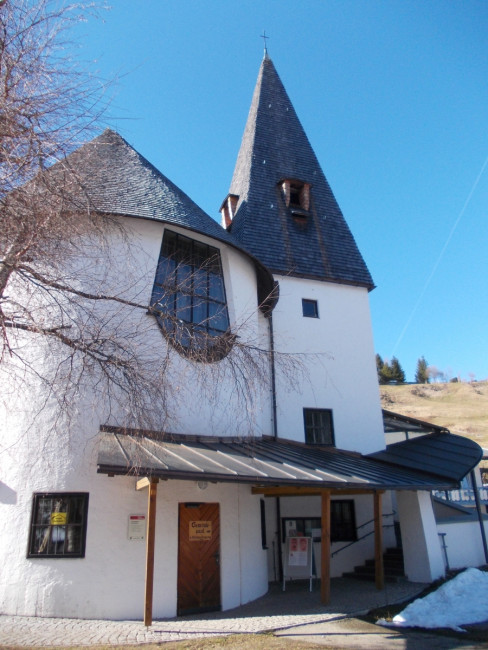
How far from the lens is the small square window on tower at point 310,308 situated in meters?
15.9

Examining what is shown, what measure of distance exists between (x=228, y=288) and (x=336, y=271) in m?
5.94

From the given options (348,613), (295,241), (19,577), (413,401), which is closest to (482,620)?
(348,613)

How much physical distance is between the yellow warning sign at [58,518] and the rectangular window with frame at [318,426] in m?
7.66

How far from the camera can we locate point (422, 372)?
96.8 meters

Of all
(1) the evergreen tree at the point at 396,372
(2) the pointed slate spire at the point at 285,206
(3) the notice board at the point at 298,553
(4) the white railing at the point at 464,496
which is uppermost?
(1) the evergreen tree at the point at 396,372

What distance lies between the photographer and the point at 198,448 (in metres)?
9.41

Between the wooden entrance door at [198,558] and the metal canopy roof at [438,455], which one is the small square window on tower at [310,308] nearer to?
the metal canopy roof at [438,455]

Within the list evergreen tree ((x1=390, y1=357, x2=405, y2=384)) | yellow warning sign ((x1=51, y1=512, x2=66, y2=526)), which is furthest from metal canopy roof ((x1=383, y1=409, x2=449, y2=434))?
evergreen tree ((x1=390, y1=357, x2=405, y2=384))

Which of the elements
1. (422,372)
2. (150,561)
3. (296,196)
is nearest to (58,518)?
(150,561)

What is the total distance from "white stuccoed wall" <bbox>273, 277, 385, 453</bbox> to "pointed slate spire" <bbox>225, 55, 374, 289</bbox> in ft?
2.65

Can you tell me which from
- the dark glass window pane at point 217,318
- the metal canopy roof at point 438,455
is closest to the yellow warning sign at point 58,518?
the dark glass window pane at point 217,318

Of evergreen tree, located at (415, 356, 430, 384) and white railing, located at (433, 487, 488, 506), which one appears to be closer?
white railing, located at (433, 487, 488, 506)

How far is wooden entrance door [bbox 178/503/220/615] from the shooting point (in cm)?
896

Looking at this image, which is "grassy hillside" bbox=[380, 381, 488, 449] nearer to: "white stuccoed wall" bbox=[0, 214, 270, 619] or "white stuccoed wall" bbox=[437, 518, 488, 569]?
"white stuccoed wall" bbox=[437, 518, 488, 569]
